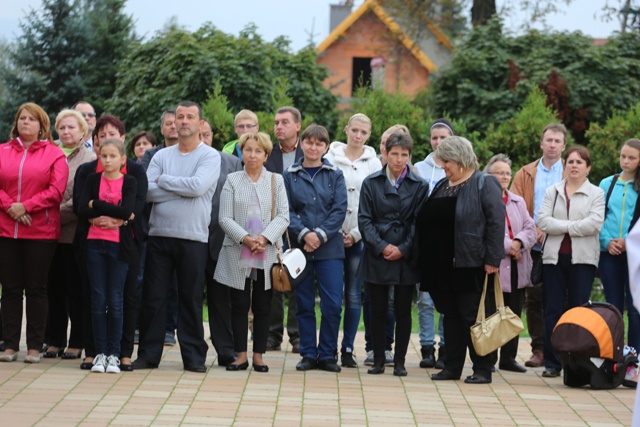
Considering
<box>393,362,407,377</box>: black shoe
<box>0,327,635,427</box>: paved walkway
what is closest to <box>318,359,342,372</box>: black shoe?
<box>0,327,635,427</box>: paved walkway

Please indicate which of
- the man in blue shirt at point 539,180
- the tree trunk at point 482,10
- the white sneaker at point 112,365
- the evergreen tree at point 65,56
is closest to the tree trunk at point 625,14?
the tree trunk at point 482,10

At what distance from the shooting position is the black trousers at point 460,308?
9.31 m

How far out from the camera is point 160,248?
9344 mm

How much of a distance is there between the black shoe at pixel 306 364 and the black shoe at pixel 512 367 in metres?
1.75

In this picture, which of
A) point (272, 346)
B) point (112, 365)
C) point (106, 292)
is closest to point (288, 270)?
point (106, 292)

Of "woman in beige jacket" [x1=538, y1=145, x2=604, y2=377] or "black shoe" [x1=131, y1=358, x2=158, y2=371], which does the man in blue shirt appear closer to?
"woman in beige jacket" [x1=538, y1=145, x2=604, y2=377]

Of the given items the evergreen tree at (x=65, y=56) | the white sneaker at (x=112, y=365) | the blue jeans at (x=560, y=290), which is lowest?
the white sneaker at (x=112, y=365)

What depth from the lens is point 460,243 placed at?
30.3ft

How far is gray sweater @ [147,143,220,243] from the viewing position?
9.23 meters

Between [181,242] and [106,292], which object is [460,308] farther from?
[106,292]

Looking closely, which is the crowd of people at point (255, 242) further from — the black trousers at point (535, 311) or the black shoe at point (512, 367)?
the black trousers at point (535, 311)

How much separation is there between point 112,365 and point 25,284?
106 cm

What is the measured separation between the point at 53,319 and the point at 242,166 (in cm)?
206

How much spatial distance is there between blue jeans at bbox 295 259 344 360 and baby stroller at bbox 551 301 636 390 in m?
1.78
